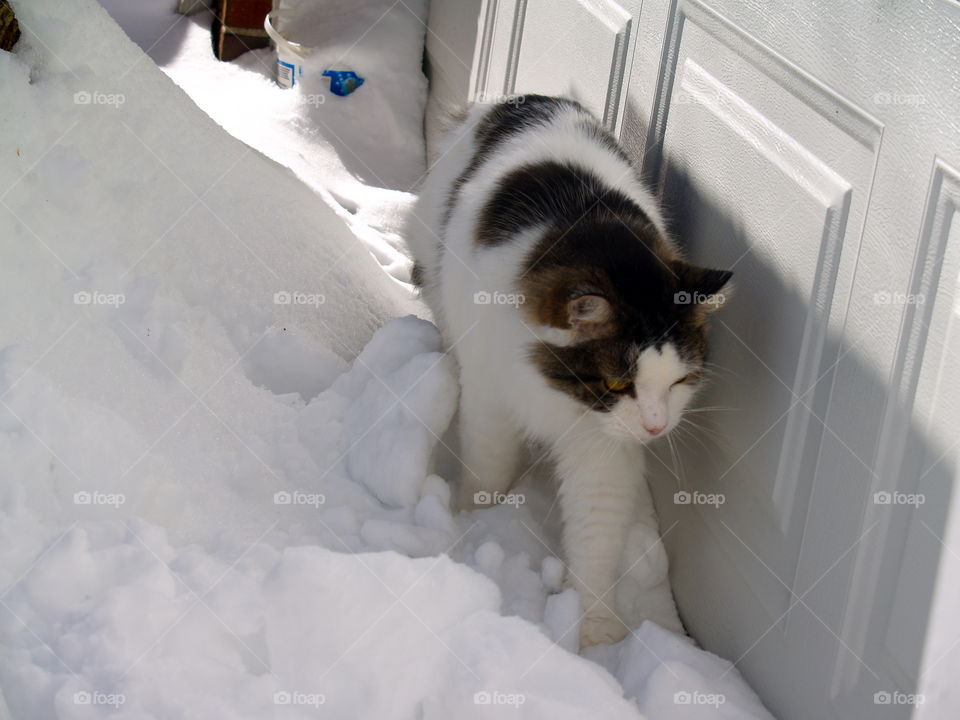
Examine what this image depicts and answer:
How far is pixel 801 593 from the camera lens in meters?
2.03

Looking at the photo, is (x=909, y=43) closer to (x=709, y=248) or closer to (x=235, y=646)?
(x=709, y=248)

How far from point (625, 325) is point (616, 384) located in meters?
0.13

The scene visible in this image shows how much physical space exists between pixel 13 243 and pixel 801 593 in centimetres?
200

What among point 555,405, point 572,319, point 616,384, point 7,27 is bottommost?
point 555,405

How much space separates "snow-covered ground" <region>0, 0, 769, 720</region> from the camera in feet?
6.09

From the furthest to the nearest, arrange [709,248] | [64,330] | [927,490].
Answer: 1. [709,248]
2. [64,330]
3. [927,490]

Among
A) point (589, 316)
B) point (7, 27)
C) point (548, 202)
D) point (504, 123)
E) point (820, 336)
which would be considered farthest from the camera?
point (504, 123)

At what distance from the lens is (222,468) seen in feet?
8.00

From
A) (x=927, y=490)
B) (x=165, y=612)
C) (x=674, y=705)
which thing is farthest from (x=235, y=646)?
(x=927, y=490)

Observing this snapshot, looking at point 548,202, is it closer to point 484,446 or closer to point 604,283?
point 604,283

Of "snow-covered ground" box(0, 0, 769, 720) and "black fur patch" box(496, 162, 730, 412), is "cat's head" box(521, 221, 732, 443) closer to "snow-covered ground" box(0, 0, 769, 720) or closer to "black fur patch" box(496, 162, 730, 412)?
"black fur patch" box(496, 162, 730, 412)

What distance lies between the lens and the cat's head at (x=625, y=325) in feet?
6.98

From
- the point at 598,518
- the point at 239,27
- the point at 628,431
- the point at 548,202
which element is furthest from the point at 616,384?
the point at 239,27

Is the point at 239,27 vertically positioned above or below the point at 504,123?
below
